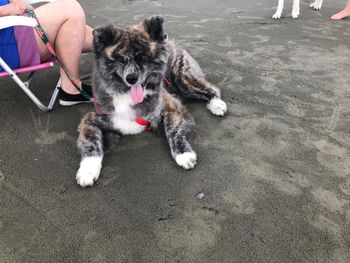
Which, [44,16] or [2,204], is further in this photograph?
[44,16]

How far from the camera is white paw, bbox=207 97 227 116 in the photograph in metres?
2.85

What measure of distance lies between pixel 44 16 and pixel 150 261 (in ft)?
7.24

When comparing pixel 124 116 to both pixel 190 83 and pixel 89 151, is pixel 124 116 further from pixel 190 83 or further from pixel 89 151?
pixel 190 83

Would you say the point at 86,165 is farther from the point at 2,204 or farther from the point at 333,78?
the point at 333,78

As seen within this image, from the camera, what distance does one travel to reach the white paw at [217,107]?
2852 millimetres

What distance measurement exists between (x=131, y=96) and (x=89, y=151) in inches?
19.7

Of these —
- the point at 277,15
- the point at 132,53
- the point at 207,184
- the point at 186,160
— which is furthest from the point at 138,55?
the point at 277,15

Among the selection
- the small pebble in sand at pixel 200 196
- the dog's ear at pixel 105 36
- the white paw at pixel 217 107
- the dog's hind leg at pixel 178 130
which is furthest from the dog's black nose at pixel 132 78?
the white paw at pixel 217 107

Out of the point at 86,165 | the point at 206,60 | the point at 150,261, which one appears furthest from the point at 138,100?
the point at 206,60

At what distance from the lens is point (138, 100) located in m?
2.35

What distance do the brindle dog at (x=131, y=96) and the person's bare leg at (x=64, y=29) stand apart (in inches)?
24.9

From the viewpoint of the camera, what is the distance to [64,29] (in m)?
2.81

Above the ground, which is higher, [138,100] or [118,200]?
[138,100]

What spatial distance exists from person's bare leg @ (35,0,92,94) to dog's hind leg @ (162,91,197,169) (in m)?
0.93
